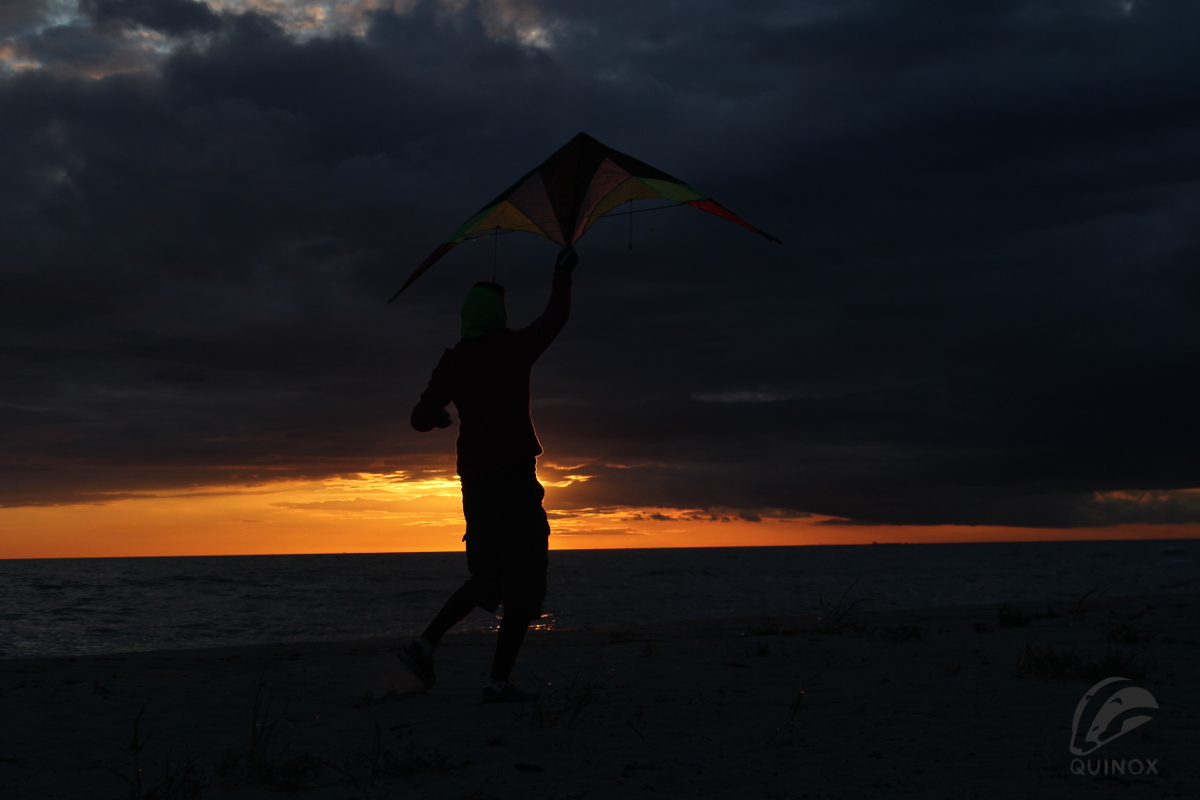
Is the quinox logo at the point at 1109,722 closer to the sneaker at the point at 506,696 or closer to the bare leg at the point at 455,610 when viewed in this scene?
the sneaker at the point at 506,696

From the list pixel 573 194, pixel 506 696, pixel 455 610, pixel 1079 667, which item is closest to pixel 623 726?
pixel 506 696

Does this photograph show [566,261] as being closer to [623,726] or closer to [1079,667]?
[623,726]

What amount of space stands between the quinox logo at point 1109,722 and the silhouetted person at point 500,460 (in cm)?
259

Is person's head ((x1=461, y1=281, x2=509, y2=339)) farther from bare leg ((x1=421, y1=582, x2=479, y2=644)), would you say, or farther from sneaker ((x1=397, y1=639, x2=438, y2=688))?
sneaker ((x1=397, y1=639, x2=438, y2=688))

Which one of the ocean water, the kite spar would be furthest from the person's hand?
the ocean water

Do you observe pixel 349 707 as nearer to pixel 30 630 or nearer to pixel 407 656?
pixel 407 656

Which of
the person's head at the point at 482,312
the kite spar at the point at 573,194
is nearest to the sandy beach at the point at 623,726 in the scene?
the person's head at the point at 482,312

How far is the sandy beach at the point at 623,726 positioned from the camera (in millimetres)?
2850

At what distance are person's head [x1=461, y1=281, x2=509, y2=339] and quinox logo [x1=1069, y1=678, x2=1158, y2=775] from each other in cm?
336

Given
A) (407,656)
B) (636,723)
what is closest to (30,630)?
(407,656)

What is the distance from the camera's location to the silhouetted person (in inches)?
164

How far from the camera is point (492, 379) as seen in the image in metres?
4.20

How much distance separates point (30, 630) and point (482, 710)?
14.0 m

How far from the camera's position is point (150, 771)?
3020 millimetres
